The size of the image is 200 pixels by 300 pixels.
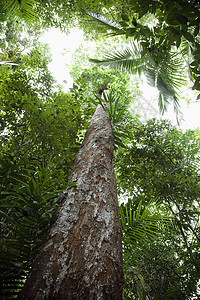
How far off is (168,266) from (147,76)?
13.3ft

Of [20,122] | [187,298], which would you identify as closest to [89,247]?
[187,298]

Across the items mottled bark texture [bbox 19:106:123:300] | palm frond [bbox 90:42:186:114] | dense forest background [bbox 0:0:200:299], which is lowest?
mottled bark texture [bbox 19:106:123:300]

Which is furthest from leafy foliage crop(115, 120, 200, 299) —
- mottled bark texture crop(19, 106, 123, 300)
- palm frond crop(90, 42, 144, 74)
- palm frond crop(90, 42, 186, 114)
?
palm frond crop(90, 42, 144, 74)

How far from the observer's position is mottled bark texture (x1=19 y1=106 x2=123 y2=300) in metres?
0.60

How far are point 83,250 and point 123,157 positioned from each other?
2.79 metres

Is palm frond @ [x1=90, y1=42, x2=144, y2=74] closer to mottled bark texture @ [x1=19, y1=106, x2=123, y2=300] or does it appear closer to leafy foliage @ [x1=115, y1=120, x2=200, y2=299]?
leafy foliage @ [x1=115, y1=120, x2=200, y2=299]

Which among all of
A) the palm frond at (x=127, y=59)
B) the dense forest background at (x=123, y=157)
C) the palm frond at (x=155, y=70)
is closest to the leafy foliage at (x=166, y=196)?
the dense forest background at (x=123, y=157)

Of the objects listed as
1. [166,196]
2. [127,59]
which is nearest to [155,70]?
[127,59]

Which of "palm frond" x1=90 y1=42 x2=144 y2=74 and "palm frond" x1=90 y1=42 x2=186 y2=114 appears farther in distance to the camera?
"palm frond" x1=90 y1=42 x2=144 y2=74

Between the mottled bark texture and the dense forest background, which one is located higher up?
the dense forest background

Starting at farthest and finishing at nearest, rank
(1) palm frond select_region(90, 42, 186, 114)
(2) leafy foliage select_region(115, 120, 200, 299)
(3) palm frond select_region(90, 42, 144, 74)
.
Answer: (3) palm frond select_region(90, 42, 144, 74) → (1) palm frond select_region(90, 42, 186, 114) → (2) leafy foliage select_region(115, 120, 200, 299)

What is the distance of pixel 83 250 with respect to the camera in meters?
0.73

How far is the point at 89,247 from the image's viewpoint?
75 centimetres

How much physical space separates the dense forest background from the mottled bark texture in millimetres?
124
